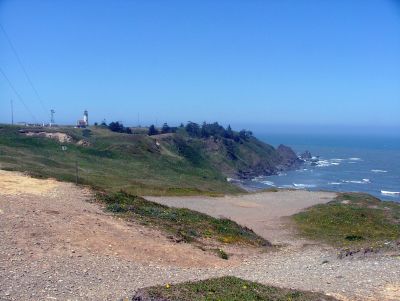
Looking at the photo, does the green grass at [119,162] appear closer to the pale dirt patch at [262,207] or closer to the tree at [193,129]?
the pale dirt patch at [262,207]

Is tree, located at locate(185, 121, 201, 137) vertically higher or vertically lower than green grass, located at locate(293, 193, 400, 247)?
higher

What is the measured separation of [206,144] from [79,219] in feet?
357

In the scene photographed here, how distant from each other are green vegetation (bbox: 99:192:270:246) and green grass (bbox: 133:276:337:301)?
238 inches

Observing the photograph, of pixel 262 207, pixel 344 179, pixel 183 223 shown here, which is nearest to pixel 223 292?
pixel 183 223

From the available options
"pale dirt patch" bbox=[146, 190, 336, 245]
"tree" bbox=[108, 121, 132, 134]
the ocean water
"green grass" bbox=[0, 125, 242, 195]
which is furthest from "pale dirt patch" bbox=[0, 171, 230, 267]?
"tree" bbox=[108, 121, 132, 134]

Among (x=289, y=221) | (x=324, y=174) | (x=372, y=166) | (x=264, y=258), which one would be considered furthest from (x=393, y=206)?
(x=372, y=166)

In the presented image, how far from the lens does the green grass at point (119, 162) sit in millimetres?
47281

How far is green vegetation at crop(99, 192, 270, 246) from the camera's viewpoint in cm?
2154

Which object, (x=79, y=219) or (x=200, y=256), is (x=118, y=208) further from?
(x=200, y=256)

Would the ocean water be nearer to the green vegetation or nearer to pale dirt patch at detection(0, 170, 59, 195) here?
the green vegetation

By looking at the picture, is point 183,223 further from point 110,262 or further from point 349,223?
point 349,223

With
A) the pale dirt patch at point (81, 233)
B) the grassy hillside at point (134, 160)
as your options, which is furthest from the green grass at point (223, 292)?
the grassy hillside at point (134, 160)

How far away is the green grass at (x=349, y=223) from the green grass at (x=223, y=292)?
445 inches

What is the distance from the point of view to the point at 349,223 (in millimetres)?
32125
